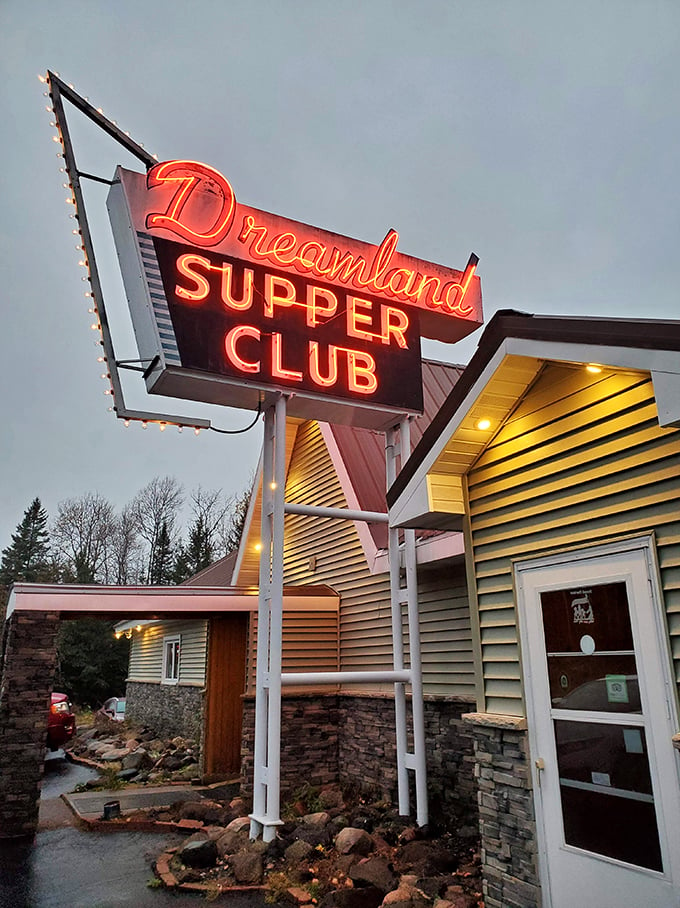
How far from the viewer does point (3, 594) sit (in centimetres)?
2969

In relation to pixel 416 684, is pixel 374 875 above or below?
below

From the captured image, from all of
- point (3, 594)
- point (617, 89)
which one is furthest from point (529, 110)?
point (3, 594)

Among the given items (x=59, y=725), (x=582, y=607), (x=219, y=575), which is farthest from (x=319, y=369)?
(x=59, y=725)

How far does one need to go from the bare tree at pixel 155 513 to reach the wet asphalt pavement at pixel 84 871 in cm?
3610

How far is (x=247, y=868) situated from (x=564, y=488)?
5144mm

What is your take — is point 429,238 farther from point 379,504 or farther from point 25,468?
point 379,504

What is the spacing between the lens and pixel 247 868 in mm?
6688

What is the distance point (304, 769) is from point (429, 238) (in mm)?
85445

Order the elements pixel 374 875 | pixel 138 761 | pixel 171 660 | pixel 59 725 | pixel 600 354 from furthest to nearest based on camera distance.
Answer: pixel 171 660, pixel 59 725, pixel 138 761, pixel 374 875, pixel 600 354

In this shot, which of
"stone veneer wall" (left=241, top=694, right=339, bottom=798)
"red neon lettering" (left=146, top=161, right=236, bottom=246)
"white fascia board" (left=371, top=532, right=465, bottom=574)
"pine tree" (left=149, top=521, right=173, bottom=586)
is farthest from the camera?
"pine tree" (left=149, top=521, right=173, bottom=586)

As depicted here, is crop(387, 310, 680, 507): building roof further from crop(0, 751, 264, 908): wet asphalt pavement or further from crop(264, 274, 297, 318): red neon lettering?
crop(0, 751, 264, 908): wet asphalt pavement

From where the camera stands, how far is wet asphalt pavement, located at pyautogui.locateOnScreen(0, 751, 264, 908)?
617 cm

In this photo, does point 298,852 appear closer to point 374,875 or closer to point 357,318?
point 374,875

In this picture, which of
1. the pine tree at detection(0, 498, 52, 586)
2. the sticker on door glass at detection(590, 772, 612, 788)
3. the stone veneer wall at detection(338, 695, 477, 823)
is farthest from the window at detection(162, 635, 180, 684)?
the pine tree at detection(0, 498, 52, 586)
